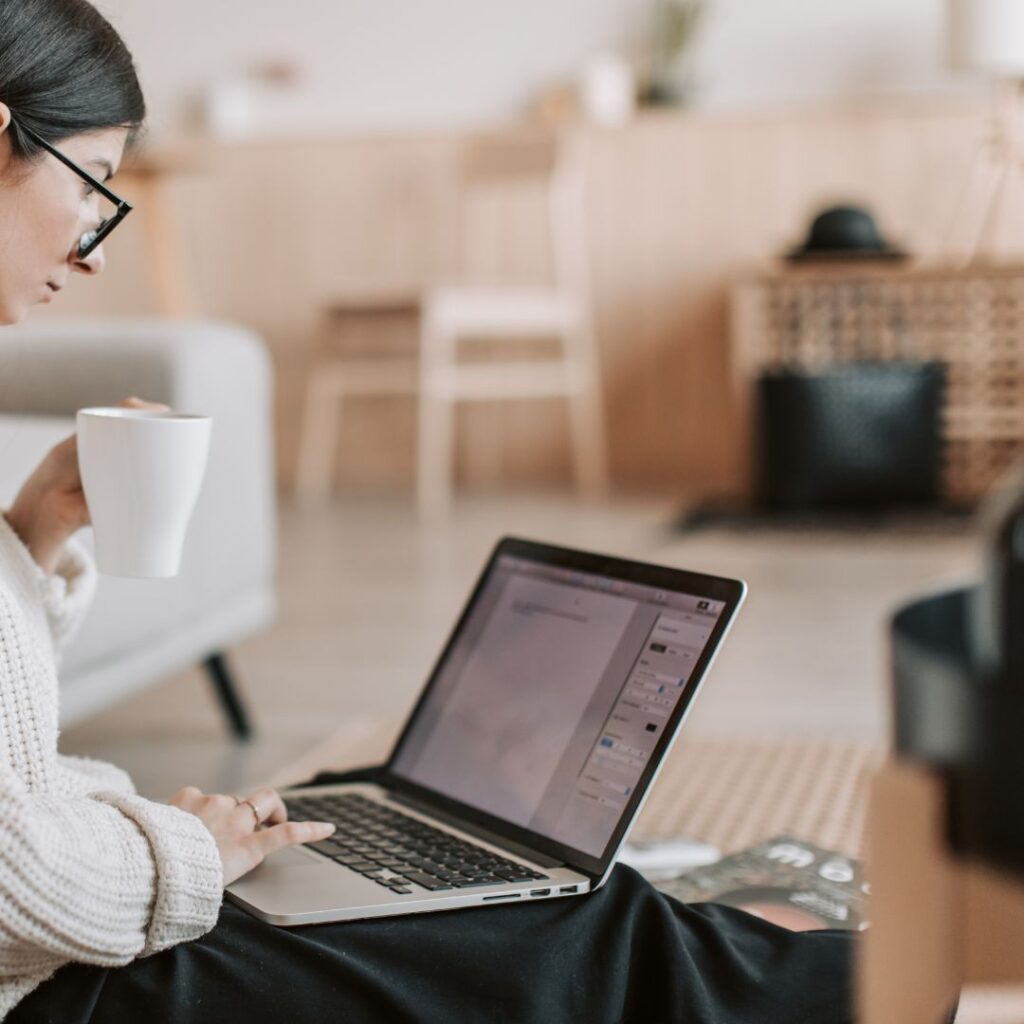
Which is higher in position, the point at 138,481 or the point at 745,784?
the point at 138,481

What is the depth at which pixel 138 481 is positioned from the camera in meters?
0.86

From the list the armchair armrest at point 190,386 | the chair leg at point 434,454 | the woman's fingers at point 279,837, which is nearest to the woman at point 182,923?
the woman's fingers at point 279,837

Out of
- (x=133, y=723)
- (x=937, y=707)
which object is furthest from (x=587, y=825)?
(x=133, y=723)

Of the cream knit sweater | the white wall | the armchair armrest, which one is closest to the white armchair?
the armchair armrest

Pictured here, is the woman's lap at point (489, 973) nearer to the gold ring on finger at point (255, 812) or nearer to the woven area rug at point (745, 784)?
the gold ring on finger at point (255, 812)

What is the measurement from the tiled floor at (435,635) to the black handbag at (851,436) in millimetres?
292

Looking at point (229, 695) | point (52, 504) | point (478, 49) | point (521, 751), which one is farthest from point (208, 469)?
point (478, 49)

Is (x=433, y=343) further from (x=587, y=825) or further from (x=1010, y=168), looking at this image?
(x=587, y=825)

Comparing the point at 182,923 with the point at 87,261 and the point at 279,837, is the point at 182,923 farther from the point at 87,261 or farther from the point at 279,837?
the point at 87,261

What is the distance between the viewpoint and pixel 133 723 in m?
1.94

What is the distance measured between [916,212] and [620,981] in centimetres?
363

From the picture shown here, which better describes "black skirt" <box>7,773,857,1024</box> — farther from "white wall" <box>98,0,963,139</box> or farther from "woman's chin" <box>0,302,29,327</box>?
"white wall" <box>98,0,963,139</box>

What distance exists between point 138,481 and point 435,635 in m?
1.50

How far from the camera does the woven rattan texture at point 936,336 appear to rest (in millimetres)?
3734
